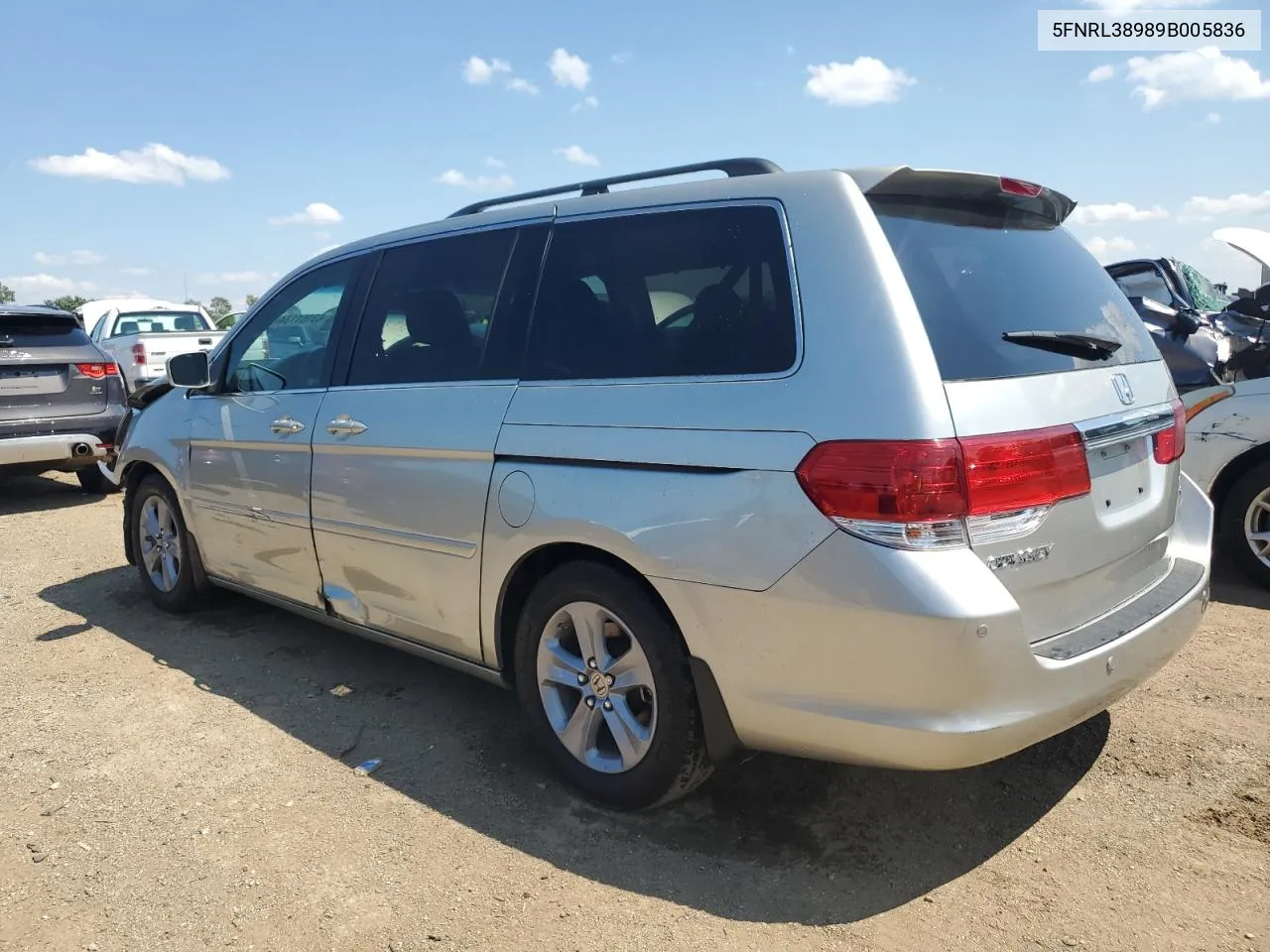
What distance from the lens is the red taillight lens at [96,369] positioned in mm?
8398

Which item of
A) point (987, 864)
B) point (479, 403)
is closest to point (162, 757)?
point (479, 403)

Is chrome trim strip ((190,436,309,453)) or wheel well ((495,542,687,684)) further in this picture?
chrome trim strip ((190,436,309,453))

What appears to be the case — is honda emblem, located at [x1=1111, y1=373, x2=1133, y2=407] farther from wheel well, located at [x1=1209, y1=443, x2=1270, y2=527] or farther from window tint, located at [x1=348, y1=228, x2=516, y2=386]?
wheel well, located at [x1=1209, y1=443, x2=1270, y2=527]

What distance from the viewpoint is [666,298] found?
2.88 m

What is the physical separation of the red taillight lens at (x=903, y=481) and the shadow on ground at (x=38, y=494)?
8316 mm

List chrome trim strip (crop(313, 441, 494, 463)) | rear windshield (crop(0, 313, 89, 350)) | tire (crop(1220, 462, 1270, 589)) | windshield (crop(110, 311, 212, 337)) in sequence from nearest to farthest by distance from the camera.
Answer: chrome trim strip (crop(313, 441, 494, 463)) → tire (crop(1220, 462, 1270, 589)) → rear windshield (crop(0, 313, 89, 350)) → windshield (crop(110, 311, 212, 337))

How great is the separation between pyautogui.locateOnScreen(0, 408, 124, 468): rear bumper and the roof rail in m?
5.94

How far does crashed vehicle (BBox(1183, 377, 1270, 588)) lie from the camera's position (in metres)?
4.98

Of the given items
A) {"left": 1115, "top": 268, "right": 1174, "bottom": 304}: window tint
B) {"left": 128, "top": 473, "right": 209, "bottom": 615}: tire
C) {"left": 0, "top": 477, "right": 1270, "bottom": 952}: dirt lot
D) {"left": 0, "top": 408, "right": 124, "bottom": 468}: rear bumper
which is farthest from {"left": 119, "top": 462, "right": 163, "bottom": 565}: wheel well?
{"left": 1115, "top": 268, "right": 1174, "bottom": 304}: window tint

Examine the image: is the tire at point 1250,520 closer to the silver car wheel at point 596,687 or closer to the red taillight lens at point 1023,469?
the red taillight lens at point 1023,469

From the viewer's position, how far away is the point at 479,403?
3.20 m

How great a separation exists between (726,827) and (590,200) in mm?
2101

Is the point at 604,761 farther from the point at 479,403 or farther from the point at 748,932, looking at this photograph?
the point at 479,403

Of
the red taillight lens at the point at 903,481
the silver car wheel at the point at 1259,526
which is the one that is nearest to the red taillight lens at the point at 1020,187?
the red taillight lens at the point at 903,481
